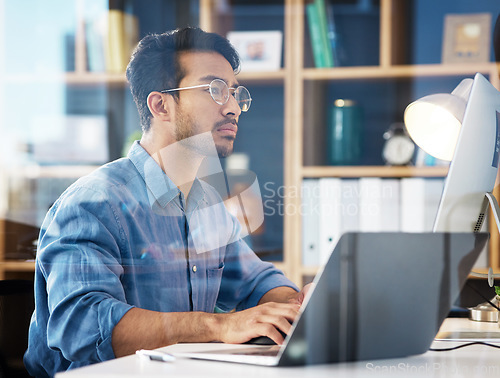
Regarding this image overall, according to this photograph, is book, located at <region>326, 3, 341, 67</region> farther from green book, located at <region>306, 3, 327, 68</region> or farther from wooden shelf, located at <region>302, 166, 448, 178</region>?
wooden shelf, located at <region>302, 166, 448, 178</region>

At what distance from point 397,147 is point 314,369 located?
5.58 feet

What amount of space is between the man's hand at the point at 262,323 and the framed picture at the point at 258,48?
54.0 inches

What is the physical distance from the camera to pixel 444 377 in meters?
0.78

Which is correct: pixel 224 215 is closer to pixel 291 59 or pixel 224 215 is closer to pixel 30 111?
pixel 291 59

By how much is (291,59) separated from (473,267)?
156 cm

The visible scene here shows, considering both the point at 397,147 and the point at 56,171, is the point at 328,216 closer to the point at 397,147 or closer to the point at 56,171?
the point at 397,147

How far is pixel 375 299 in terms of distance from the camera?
0.86 meters

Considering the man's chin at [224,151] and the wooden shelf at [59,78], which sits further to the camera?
the wooden shelf at [59,78]

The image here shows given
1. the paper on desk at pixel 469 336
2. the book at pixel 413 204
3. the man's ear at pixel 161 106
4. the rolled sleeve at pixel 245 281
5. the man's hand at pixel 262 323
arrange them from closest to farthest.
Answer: the man's hand at pixel 262 323 < the paper on desk at pixel 469 336 < the rolled sleeve at pixel 245 281 < the man's ear at pixel 161 106 < the book at pixel 413 204

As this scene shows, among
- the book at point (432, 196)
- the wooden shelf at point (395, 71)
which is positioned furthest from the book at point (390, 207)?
the wooden shelf at point (395, 71)

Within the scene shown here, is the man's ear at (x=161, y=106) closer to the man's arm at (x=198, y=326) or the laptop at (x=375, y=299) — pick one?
the man's arm at (x=198, y=326)

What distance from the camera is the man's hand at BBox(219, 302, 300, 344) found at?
38.9 inches

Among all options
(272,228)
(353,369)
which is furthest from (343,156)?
(353,369)

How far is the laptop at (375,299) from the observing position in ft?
2.65
